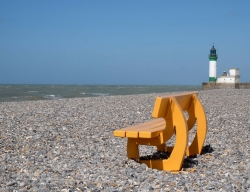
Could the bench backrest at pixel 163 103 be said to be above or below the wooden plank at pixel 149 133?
above

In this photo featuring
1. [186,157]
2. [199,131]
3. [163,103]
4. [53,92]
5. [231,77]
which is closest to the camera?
[163,103]

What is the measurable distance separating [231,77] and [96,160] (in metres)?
42.2

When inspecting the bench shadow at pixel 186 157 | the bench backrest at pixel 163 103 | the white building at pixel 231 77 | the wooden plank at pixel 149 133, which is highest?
the white building at pixel 231 77

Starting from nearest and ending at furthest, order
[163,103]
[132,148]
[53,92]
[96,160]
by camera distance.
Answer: [163,103] → [132,148] → [96,160] → [53,92]

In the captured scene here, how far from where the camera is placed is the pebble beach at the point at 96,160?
417 cm

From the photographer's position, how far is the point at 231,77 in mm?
45625

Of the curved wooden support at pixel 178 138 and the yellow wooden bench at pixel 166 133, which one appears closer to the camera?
the yellow wooden bench at pixel 166 133

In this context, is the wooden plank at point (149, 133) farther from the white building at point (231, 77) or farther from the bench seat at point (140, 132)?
the white building at point (231, 77)

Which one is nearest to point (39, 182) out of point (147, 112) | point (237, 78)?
point (147, 112)

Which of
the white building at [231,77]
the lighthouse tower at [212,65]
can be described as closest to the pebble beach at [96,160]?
the white building at [231,77]

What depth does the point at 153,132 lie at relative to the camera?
4750mm

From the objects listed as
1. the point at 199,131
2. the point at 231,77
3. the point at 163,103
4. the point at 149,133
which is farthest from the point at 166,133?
the point at 231,77

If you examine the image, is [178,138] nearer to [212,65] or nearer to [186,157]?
[186,157]

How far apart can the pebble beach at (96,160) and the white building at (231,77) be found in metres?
37.4
